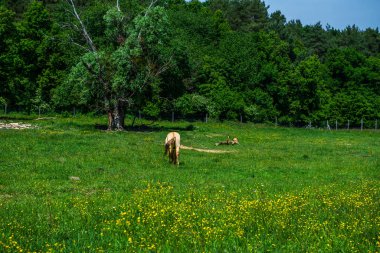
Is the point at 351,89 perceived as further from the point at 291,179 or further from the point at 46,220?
the point at 46,220

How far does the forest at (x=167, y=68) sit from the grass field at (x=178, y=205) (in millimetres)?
20592

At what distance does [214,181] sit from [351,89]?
80.3 metres

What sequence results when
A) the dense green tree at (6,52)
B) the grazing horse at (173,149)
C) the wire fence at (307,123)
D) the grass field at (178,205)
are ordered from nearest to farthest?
the grass field at (178,205) → the grazing horse at (173,149) → the dense green tree at (6,52) → the wire fence at (307,123)

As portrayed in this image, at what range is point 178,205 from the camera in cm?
1245

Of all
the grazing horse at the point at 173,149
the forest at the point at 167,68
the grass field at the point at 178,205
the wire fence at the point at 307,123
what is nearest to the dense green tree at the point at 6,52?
the forest at the point at 167,68

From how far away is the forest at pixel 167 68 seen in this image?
44.1 metres

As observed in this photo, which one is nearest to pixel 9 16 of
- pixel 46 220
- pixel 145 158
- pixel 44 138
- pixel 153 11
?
pixel 153 11

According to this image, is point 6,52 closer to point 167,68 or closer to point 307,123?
→ point 167,68

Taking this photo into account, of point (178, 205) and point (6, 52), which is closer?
point (178, 205)

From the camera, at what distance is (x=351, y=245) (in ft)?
29.4

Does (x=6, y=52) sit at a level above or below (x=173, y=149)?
above

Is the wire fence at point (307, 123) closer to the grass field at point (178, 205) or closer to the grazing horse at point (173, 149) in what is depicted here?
the grazing horse at point (173, 149)

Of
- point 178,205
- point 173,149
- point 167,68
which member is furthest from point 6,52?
point 178,205

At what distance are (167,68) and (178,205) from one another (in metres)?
35.3
